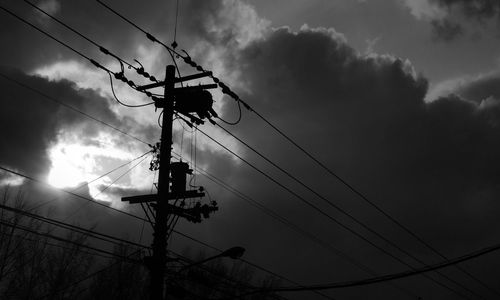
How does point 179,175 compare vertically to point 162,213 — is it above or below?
above

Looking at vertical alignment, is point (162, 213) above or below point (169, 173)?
below

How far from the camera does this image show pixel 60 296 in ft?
112

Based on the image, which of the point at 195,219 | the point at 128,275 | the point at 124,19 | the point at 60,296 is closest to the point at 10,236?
the point at 60,296

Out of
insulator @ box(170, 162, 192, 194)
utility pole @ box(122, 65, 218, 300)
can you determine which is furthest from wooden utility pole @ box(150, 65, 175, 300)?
insulator @ box(170, 162, 192, 194)

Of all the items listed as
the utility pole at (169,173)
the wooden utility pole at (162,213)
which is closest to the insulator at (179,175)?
the utility pole at (169,173)

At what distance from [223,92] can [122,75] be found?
3.12 metres

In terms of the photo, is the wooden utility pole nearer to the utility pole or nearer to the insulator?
the utility pole

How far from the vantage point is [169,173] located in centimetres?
1309

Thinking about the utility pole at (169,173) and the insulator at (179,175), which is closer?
the utility pole at (169,173)

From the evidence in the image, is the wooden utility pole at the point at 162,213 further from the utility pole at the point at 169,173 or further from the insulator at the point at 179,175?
the insulator at the point at 179,175

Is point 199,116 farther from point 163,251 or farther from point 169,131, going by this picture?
point 163,251

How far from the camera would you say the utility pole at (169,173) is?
12289 millimetres

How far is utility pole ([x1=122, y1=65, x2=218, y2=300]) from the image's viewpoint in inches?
484

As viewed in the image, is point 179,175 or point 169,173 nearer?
point 169,173
